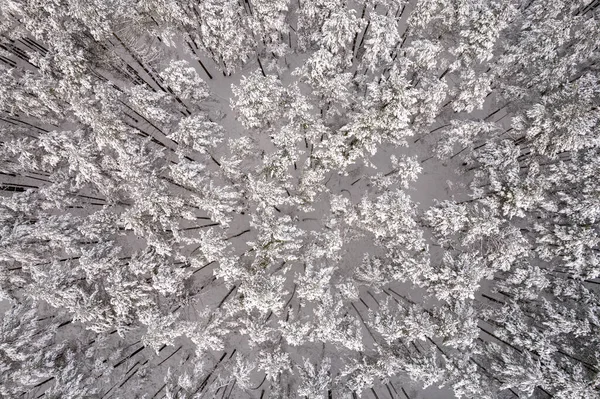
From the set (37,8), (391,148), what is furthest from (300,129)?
(37,8)

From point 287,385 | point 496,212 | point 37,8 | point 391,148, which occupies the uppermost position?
point 37,8

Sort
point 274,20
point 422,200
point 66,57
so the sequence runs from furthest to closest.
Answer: point 422,200 → point 274,20 → point 66,57

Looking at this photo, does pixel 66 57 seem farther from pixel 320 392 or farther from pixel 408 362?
pixel 408 362

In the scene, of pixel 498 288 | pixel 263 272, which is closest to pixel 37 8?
pixel 263 272

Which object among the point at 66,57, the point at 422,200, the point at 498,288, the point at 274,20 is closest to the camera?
the point at 66,57

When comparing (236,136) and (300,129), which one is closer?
(300,129)

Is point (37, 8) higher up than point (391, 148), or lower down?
higher up

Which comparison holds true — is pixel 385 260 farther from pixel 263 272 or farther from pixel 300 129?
pixel 300 129
